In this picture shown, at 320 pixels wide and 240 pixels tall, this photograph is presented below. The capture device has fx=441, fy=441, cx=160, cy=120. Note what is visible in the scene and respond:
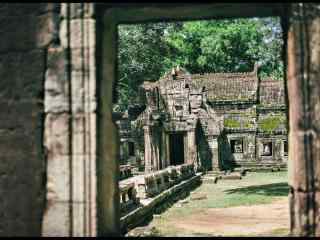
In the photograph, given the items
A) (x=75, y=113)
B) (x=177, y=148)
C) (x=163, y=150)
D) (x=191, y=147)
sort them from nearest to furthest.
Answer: (x=75, y=113) → (x=163, y=150) → (x=191, y=147) → (x=177, y=148)

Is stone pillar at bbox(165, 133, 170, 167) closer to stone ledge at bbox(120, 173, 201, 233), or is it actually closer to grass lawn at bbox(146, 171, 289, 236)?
grass lawn at bbox(146, 171, 289, 236)

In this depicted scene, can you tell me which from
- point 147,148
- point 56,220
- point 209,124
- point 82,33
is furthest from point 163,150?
point 82,33

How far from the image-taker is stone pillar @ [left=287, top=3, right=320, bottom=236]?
3.91 m

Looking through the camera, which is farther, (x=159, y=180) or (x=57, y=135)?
(x=159, y=180)

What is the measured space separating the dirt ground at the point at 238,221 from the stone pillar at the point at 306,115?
488cm

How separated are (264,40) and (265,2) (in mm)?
39376

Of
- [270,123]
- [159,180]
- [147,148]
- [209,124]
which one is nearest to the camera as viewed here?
[159,180]

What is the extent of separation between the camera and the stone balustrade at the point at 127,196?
10.7 m

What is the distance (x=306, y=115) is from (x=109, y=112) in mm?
1925

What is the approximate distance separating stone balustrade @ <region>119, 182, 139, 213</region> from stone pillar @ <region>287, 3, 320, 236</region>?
6.86 m

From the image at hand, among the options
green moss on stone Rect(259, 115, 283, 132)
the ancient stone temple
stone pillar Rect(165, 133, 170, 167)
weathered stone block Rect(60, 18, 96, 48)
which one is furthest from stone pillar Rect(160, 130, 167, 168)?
weathered stone block Rect(60, 18, 96, 48)

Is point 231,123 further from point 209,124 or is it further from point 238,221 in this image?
point 238,221

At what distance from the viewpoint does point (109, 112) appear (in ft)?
14.9

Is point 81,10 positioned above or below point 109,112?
above
